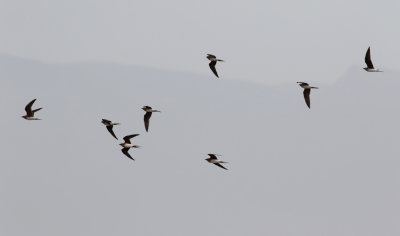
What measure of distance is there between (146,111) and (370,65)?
52.9ft

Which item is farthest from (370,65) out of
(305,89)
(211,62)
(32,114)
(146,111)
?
(32,114)

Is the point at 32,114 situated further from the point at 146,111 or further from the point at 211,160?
the point at 211,160

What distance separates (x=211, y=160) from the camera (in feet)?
173

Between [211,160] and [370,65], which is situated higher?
[370,65]

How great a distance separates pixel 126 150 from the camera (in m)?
53.2

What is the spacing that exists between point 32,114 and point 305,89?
2011cm

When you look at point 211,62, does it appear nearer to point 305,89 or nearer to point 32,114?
point 305,89

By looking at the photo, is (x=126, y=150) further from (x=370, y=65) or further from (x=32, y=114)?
(x=370, y=65)

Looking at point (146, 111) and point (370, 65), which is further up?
point (370, 65)

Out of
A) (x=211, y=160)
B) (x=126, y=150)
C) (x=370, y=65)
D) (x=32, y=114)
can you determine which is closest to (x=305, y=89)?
(x=370, y=65)

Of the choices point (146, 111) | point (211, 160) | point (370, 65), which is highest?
point (370, 65)

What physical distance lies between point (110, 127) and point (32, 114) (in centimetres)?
599

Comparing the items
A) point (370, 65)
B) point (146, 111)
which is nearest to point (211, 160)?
point (146, 111)

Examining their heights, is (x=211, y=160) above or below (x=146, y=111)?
below
